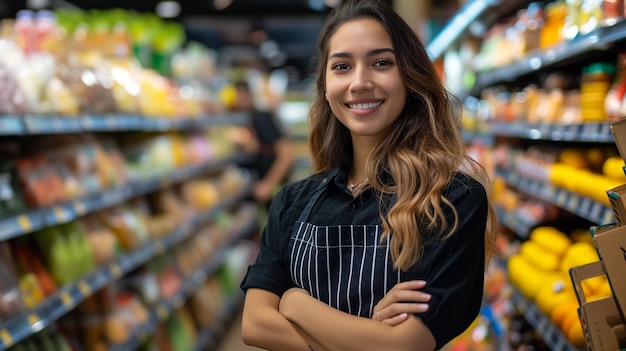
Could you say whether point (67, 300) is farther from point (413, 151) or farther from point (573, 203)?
point (573, 203)

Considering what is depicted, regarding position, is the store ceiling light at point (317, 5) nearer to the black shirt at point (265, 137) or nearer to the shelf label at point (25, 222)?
the black shirt at point (265, 137)

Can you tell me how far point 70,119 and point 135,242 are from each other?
111 centimetres

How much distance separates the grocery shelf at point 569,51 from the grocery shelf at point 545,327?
987 millimetres

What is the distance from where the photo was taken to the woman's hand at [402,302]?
1.55 meters

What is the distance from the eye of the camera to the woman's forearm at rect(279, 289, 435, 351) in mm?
1555

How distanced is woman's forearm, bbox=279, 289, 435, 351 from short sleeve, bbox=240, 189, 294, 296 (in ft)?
0.49

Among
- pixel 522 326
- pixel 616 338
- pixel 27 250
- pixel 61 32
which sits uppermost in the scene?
pixel 61 32

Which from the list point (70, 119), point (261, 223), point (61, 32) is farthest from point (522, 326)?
point (261, 223)

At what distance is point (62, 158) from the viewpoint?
3396 mm

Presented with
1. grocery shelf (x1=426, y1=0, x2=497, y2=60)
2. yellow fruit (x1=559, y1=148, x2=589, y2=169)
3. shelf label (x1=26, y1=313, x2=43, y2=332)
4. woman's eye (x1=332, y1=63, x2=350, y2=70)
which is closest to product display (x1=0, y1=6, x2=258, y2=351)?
shelf label (x1=26, y1=313, x2=43, y2=332)

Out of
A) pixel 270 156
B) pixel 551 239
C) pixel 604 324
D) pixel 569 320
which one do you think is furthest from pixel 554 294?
pixel 270 156

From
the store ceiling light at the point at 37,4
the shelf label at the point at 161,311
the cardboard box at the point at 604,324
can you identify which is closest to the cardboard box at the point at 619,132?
the cardboard box at the point at 604,324

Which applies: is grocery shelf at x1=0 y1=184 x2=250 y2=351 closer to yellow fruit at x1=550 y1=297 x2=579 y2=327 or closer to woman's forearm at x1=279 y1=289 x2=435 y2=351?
woman's forearm at x1=279 y1=289 x2=435 y2=351

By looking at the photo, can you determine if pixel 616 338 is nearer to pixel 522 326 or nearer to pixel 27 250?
pixel 522 326
